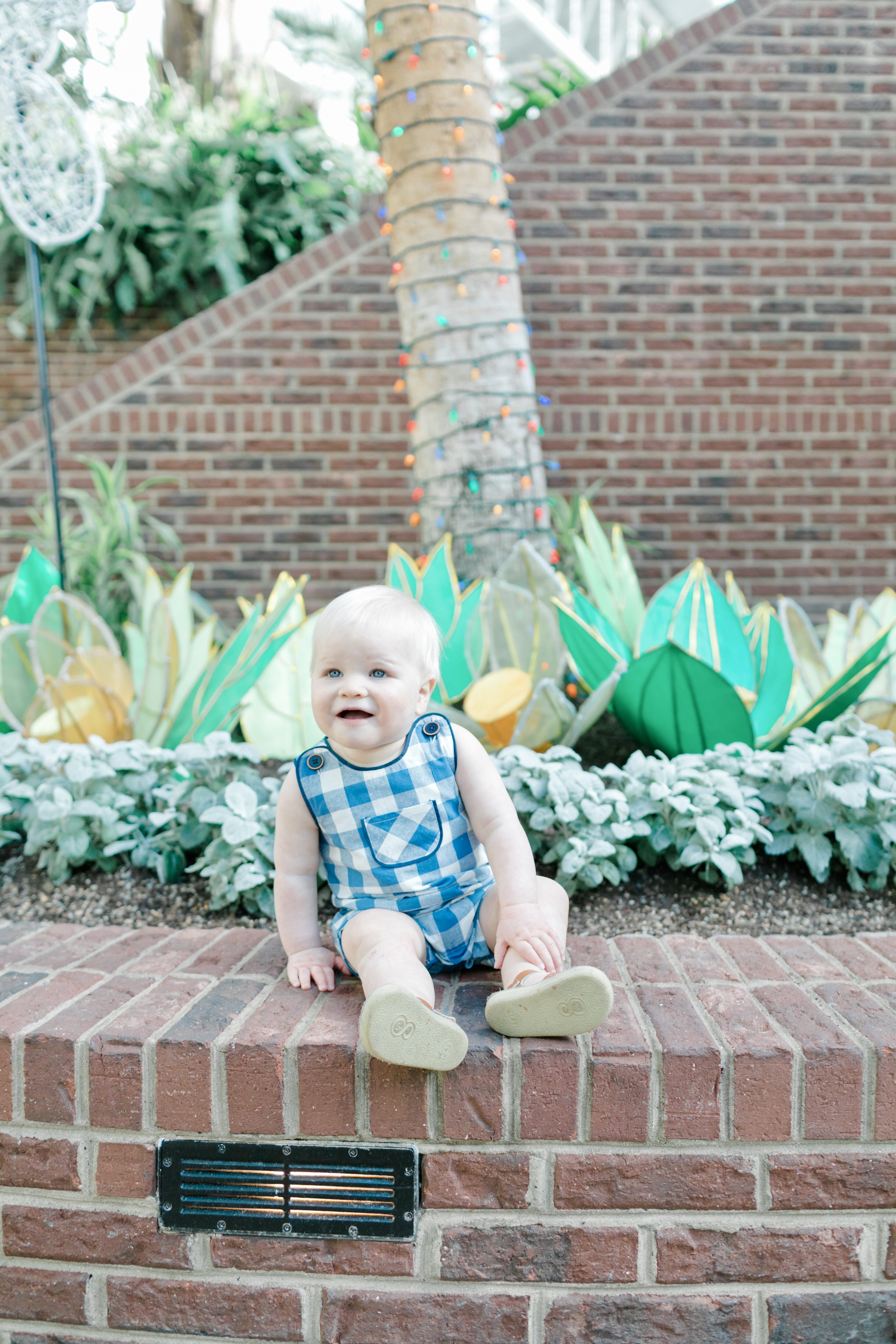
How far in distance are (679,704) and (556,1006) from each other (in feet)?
2.81

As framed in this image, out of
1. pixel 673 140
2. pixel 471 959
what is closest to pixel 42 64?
pixel 471 959

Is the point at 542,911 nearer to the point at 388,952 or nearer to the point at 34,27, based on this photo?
the point at 388,952

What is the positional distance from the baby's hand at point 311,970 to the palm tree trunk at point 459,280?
129cm

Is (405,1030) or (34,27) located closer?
(405,1030)

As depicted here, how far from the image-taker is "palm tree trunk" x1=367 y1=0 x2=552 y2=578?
2.30 meters

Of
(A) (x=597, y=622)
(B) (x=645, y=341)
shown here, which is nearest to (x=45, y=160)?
(A) (x=597, y=622)

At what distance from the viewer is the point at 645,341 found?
437cm

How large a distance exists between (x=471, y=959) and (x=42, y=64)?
2.20 m

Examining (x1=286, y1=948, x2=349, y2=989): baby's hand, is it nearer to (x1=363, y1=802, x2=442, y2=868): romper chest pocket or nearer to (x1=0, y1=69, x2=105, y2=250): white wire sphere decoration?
(x1=363, y1=802, x2=442, y2=868): romper chest pocket

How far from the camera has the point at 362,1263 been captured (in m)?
1.13

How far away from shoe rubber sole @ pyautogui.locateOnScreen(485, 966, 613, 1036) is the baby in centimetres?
6

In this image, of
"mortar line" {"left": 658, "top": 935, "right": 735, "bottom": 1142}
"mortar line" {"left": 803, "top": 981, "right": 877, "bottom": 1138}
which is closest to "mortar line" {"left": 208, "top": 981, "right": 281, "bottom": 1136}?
"mortar line" {"left": 658, "top": 935, "right": 735, "bottom": 1142}

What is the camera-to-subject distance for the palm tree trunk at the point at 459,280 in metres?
2.30

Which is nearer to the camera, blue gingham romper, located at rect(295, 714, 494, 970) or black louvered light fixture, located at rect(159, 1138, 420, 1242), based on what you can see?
black louvered light fixture, located at rect(159, 1138, 420, 1242)
